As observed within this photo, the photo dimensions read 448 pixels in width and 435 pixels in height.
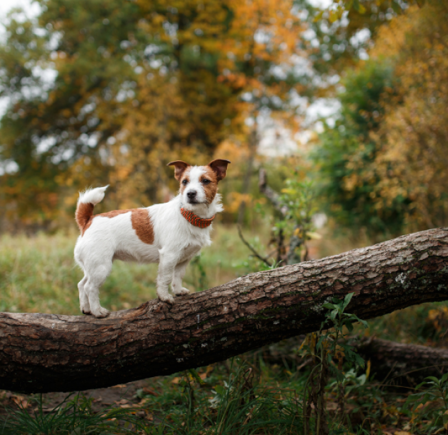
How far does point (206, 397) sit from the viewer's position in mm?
2717

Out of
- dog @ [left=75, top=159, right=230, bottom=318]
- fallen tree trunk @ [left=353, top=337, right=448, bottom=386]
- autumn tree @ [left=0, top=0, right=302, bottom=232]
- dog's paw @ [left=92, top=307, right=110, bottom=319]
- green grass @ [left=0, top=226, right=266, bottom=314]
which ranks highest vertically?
autumn tree @ [left=0, top=0, right=302, bottom=232]

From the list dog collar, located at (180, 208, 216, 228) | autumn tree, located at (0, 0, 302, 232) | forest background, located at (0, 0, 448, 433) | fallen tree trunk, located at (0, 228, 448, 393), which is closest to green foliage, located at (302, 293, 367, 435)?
fallen tree trunk, located at (0, 228, 448, 393)

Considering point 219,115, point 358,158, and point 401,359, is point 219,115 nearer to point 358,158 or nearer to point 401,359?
point 358,158

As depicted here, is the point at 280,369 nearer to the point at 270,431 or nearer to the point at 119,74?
the point at 270,431

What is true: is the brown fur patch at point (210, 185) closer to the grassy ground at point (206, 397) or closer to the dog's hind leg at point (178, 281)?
the dog's hind leg at point (178, 281)

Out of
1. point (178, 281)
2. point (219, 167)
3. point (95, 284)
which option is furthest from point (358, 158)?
point (95, 284)

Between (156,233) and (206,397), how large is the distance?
54.5 inches

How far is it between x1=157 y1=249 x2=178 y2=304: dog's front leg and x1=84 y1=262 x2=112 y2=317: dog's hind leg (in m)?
0.35

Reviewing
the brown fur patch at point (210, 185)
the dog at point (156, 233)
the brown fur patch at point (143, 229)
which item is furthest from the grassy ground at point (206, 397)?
the brown fur patch at point (210, 185)

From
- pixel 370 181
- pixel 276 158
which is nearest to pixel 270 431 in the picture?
pixel 370 181

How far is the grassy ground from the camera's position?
7.22 ft

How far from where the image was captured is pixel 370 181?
7.13m

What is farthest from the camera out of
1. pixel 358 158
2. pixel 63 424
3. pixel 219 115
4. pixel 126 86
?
pixel 219 115

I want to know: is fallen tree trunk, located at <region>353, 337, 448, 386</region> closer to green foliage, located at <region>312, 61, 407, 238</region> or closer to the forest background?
the forest background
